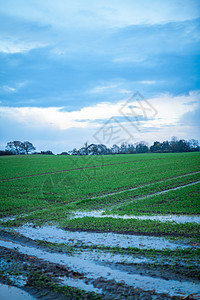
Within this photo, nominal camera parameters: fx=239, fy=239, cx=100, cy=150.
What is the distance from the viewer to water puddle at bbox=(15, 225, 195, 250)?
9320 mm

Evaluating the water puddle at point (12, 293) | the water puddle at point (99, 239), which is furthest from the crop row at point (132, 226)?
the water puddle at point (12, 293)

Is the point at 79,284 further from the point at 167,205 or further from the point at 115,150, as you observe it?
the point at 115,150

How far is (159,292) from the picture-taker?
235 inches

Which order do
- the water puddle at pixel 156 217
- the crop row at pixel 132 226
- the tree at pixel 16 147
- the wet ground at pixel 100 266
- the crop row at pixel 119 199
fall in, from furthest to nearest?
the tree at pixel 16 147
the crop row at pixel 119 199
the water puddle at pixel 156 217
the crop row at pixel 132 226
the wet ground at pixel 100 266

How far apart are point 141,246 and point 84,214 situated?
7.01m

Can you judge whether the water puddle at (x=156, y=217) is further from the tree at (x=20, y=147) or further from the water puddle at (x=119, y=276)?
the tree at (x=20, y=147)

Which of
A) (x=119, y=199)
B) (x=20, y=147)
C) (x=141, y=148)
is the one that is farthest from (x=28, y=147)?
(x=119, y=199)

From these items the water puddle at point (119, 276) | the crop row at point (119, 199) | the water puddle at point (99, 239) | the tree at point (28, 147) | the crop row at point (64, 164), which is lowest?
the crop row at point (119, 199)

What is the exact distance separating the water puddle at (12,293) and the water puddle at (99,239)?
3539 mm

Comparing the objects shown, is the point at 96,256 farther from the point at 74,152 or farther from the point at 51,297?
the point at 74,152

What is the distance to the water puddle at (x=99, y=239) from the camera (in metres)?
9.32

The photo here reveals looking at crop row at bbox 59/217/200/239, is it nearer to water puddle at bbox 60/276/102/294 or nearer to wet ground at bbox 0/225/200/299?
wet ground at bbox 0/225/200/299

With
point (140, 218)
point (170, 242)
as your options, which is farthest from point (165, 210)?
point (170, 242)

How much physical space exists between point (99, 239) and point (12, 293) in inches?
180
